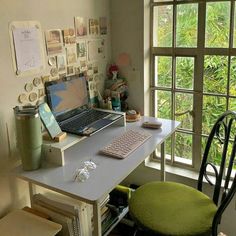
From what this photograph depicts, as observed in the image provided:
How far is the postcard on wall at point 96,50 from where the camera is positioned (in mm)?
2147

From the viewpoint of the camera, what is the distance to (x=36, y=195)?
68.2 inches

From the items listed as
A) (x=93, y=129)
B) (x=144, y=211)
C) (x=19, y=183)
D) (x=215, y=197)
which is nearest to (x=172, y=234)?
(x=144, y=211)

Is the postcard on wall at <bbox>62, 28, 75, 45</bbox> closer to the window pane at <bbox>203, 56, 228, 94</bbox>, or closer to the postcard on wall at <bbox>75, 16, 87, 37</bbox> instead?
the postcard on wall at <bbox>75, 16, 87, 37</bbox>

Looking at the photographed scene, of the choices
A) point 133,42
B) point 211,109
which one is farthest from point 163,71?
point 211,109

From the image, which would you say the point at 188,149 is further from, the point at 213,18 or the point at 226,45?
the point at 213,18

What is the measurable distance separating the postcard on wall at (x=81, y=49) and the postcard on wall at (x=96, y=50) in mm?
47

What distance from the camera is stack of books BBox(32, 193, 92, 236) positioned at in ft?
5.30

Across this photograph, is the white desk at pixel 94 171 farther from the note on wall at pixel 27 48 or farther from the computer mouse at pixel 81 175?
the note on wall at pixel 27 48

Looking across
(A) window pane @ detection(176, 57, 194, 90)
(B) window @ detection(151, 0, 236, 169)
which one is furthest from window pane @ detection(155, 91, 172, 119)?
(A) window pane @ detection(176, 57, 194, 90)

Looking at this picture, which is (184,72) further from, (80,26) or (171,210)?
(171,210)

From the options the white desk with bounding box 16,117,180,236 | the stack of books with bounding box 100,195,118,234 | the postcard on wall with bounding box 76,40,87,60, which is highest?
the postcard on wall with bounding box 76,40,87,60

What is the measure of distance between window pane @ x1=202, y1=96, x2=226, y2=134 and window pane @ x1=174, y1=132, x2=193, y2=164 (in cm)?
15

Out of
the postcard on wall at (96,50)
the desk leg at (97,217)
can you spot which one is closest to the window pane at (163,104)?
the postcard on wall at (96,50)

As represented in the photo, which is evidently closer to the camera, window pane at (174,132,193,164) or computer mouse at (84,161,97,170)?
computer mouse at (84,161,97,170)
